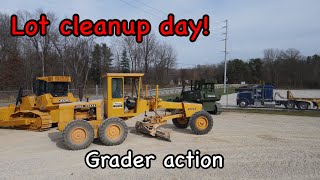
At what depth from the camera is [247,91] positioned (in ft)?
85.9

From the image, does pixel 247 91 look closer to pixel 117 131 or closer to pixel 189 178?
pixel 117 131

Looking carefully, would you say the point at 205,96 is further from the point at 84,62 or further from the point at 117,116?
the point at 84,62

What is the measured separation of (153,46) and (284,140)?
54959 mm

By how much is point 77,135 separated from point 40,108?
470 centimetres

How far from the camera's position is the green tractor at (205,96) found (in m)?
19.0

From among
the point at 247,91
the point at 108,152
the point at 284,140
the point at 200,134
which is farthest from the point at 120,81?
the point at 247,91

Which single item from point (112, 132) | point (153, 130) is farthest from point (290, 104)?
point (112, 132)

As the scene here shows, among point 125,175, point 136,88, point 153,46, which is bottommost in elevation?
point 125,175

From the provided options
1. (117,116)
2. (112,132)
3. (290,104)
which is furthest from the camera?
(290,104)

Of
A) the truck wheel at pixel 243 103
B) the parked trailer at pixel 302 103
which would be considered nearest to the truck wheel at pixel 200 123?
the truck wheel at pixel 243 103

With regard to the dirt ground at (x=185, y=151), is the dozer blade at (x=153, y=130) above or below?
above

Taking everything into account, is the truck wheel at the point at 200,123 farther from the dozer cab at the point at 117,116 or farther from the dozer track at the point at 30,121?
the dozer track at the point at 30,121

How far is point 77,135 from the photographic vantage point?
9.35 metres

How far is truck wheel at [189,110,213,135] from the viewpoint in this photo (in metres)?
11.6
